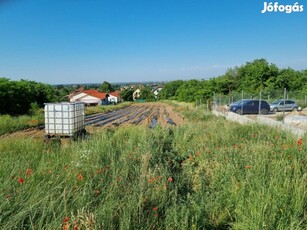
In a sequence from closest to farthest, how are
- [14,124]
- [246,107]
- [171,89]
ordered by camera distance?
[14,124], [246,107], [171,89]

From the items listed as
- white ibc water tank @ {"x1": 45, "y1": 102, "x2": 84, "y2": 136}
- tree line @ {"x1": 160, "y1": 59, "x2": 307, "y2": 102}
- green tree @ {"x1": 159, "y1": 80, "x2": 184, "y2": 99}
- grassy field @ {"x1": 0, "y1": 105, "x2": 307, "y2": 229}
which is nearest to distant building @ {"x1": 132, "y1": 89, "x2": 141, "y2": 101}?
green tree @ {"x1": 159, "y1": 80, "x2": 184, "y2": 99}

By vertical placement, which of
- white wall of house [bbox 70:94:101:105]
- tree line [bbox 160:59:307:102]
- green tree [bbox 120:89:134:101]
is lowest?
white wall of house [bbox 70:94:101:105]

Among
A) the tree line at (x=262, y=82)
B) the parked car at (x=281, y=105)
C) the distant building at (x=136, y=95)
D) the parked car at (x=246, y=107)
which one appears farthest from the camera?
the distant building at (x=136, y=95)

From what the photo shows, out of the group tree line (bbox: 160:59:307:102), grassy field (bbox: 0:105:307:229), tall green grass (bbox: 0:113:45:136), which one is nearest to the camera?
grassy field (bbox: 0:105:307:229)

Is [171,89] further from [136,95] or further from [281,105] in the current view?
[281,105]

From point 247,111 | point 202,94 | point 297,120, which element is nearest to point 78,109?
point 297,120

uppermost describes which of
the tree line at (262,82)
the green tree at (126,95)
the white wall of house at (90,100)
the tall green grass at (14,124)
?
the tree line at (262,82)

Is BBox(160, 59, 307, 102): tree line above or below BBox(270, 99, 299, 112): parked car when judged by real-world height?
above

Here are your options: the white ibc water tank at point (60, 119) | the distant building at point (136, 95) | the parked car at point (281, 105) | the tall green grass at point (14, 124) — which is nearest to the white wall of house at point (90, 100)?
the distant building at point (136, 95)

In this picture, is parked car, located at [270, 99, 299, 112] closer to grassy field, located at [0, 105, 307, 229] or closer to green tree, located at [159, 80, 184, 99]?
grassy field, located at [0, 105, 307, 229]

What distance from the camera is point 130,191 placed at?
10.3 ft

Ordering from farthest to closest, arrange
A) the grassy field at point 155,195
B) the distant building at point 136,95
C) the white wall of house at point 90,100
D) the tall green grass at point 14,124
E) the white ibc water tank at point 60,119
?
the distant building at point 136,95 < the white wall of house at point 90,100 < the tall green grass at point 14,124 < the white ibc water tank at point 60,119 < the grassy field at point 155,195

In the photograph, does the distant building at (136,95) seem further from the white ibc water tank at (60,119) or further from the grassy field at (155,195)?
the grassy field at (155,195)

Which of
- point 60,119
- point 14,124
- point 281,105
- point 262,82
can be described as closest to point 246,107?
point 281,105
